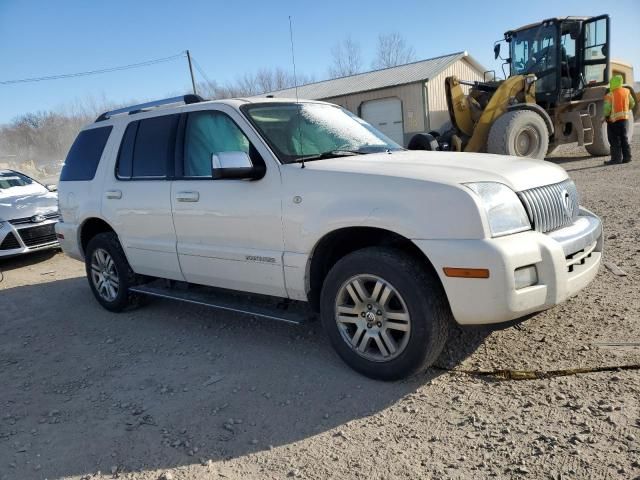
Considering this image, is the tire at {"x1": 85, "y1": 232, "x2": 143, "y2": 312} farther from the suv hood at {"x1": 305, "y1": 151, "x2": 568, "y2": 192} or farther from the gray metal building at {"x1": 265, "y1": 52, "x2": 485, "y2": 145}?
the gray metal building at {"x1": 265, "y1": 52, "x2": 485, "y2": 145}

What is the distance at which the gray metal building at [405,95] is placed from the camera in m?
26.2

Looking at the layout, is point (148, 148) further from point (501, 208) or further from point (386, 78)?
point (386, 78)

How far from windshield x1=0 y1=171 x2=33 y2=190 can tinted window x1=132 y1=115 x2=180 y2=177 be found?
665 centimetres

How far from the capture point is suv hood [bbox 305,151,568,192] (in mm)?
3165

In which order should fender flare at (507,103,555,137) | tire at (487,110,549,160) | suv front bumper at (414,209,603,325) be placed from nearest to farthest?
suv front bumper at (414,209,603,325) → tire at (487,110,549,160) → fender flare at (507,103,555,137)

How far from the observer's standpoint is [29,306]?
6133 mm

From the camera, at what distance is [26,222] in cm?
845

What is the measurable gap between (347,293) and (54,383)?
2.36 m

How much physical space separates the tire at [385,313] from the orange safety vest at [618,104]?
10698 mm

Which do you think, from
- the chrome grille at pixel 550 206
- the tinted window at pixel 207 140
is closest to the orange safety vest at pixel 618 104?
the chrome grille at pixel 550 206

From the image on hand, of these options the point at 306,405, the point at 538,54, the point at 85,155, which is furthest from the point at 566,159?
the point at 306,405

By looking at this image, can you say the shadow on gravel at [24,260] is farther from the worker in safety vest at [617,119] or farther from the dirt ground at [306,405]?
the worker in safety vest at [617,119]

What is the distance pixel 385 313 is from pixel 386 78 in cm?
2750

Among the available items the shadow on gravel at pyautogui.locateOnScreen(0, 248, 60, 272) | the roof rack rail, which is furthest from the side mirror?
the shadow on gravel at pyautogui.locateOnScreen(0, 248, 60, 272)
